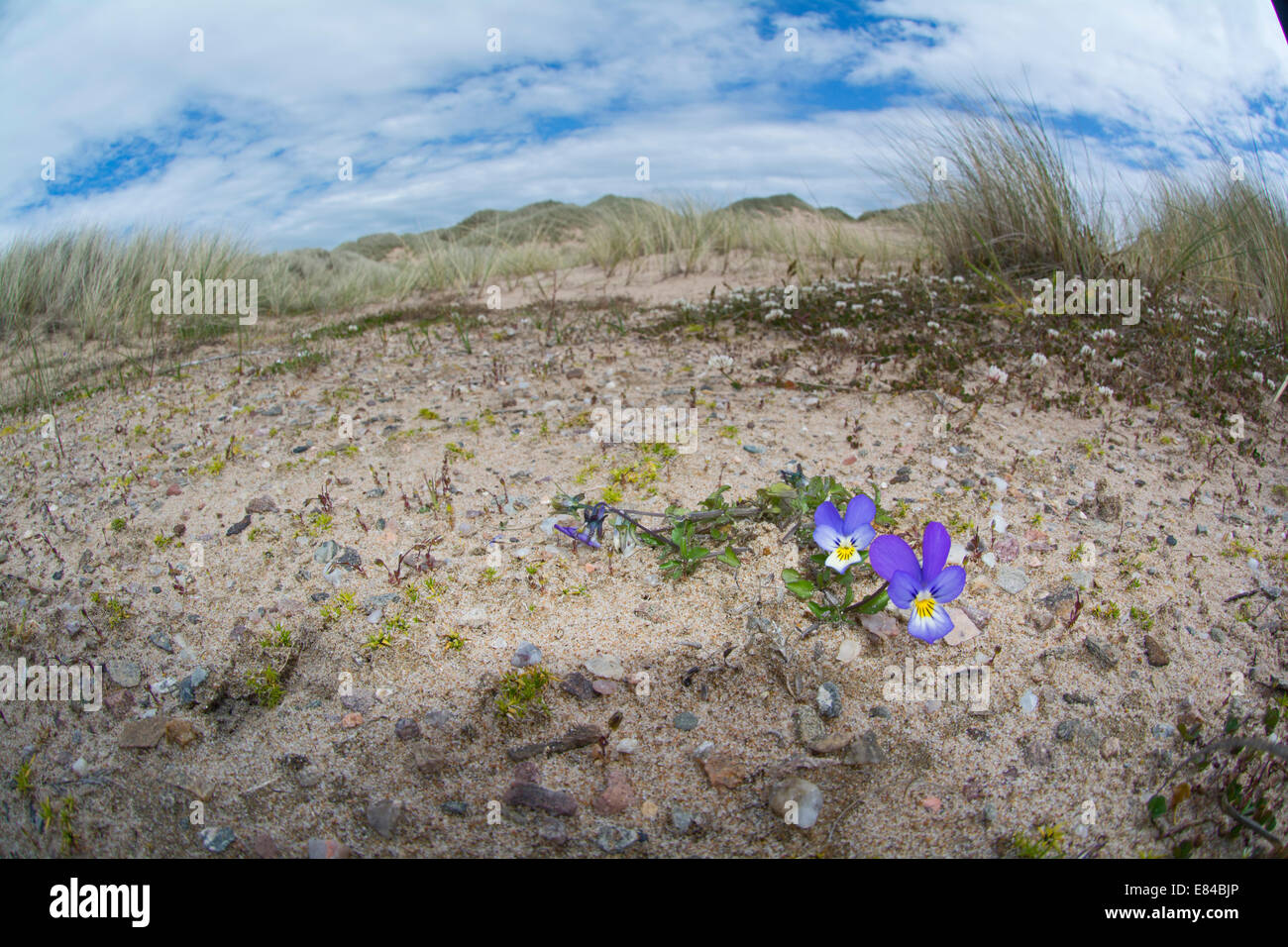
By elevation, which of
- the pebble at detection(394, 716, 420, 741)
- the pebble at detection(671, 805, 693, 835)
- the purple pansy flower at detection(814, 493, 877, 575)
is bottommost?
the pebble at detection(671, 805, 693, 835)

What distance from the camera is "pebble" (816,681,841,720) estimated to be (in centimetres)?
251

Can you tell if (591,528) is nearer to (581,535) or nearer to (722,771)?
(581,535)

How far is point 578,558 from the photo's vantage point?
3.19 meters

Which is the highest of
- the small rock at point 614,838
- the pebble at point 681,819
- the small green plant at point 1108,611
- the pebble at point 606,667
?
the small green plant at point 1108,611

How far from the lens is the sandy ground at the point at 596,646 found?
87.8 inches

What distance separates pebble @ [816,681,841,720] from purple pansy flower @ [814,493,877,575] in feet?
1.37

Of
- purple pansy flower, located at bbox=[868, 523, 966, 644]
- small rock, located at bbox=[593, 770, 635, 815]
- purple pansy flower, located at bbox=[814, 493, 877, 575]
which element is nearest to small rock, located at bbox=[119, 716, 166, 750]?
small rock, located at bbox=[593, 770, 635, 815]

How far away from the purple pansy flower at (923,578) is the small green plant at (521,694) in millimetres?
1233

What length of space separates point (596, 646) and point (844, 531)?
103 centimetres

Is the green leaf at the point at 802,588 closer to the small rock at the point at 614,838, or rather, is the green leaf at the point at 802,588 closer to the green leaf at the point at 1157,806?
the small rock at the point at 614,838

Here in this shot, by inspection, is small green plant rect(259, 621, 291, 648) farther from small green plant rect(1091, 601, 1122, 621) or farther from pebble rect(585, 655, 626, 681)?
small green plant rect(1091, 601, 1122, 621)

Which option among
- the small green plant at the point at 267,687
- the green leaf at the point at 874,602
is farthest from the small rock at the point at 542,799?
the green leaf at the point at 874,602
